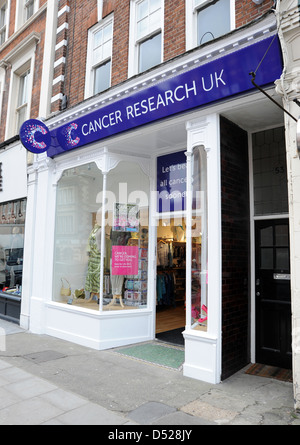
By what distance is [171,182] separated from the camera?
6570mm

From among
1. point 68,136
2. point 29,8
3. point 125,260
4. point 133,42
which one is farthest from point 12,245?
point 29,8

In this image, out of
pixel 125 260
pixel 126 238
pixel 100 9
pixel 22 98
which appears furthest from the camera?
pixel 22 98

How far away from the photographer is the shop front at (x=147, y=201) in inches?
186

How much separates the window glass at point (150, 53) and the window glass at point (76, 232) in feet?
7.73

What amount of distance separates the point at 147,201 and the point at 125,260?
1327 mm

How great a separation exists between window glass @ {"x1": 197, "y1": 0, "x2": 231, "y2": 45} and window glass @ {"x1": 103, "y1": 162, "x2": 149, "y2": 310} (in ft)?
9.14

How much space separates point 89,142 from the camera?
677 cm

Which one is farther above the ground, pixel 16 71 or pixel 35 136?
pixel 16 71

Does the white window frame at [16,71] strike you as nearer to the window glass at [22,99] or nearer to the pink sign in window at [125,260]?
the window glass at [22,99]

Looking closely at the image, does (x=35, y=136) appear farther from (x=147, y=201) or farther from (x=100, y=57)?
(x=147, y=201)

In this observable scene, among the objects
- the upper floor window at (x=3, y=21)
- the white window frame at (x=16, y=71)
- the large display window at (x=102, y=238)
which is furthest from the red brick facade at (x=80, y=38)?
the large display window at (x=102, y=238)

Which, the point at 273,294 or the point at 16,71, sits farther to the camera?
the point at 16,71
